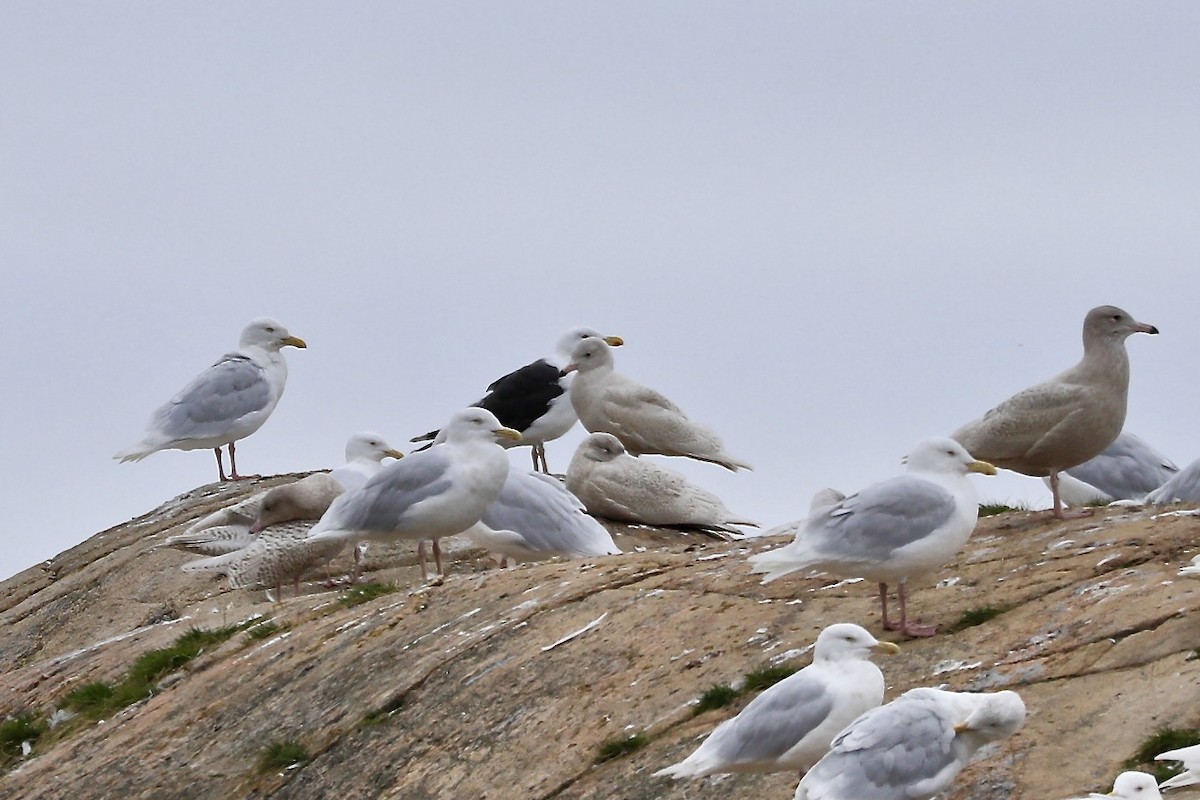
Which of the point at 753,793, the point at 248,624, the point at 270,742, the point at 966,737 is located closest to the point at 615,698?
the point at 753,793

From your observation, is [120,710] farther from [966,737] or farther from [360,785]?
[966,737]

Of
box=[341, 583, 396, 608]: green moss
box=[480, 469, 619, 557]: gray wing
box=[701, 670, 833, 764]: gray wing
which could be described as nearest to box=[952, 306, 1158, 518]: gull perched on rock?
box=[480, 469, 619, 557]: gray wing

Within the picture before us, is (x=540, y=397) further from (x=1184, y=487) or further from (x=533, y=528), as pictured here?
(x=1184, y=487)

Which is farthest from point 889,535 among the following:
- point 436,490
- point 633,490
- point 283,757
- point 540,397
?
point 540,397

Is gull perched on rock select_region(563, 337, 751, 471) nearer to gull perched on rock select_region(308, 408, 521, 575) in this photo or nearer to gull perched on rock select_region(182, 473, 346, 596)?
gull perched on rock select_region(182, 473, 346, 596)

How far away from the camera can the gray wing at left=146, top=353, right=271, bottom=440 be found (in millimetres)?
21875

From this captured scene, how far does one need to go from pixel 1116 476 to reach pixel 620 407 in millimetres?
5456

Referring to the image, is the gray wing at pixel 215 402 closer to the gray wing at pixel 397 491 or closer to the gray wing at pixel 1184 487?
the gray wing at pixel 397 491

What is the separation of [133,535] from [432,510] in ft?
23.3

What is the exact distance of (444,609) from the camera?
13.7 m

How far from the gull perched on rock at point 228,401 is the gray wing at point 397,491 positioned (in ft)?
24.5

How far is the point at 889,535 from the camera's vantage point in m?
10.9

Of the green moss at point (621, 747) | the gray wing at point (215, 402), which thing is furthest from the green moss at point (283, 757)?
the gray wing at point (215, 402)

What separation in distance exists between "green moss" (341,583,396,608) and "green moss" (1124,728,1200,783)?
7047 millimetres
